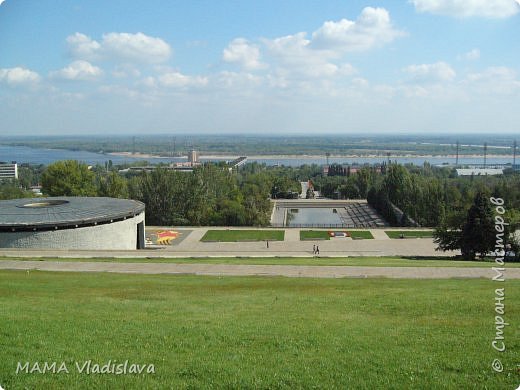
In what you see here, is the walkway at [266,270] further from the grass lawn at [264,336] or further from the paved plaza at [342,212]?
the paved plaza at [342,212]

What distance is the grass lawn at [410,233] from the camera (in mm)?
39000

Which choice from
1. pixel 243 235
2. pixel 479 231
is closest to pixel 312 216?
pixel 243 235

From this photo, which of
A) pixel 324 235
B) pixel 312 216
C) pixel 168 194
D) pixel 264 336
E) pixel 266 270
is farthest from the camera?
pixel 312 216

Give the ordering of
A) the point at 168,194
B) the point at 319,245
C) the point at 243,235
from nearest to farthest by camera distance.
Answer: the point at 319,245, the point at 243,235, the point at 168,194

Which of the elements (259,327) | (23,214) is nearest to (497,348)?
(259,327)

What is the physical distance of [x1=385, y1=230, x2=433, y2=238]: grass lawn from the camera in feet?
128

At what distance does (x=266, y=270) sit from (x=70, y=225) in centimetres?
1303

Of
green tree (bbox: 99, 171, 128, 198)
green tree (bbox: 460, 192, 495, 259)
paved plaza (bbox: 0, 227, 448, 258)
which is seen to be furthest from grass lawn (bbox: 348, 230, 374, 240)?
green tree (bbox: 99, 171, 128, 198)

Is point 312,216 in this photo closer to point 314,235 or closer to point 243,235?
point 314,235

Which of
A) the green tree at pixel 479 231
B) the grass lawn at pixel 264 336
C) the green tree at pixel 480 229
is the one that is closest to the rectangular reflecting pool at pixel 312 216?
the green tree at pixel 479 231

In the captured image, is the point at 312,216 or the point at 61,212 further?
the point at 312,216

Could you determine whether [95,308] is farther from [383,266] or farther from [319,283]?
[383,266]

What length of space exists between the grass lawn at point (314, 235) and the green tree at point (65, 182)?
72.5 ft

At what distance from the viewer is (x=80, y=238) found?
85.9 ft
